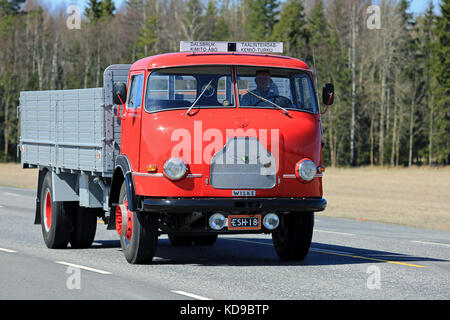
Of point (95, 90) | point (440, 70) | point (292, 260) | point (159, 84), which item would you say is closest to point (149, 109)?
point (159, 84)

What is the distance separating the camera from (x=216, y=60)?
11539 millimetres

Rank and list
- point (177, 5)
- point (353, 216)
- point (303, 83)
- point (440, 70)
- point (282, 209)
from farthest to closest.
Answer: point (177, 5)
point (440, 70)
point (353, 216)
point (303, 83)
point (282, 209)

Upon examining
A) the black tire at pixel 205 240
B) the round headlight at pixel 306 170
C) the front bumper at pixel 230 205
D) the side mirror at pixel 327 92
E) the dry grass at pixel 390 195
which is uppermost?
the side mirror at pixel 327 92

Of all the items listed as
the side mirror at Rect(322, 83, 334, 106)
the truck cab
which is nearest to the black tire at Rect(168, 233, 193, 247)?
the truck cab

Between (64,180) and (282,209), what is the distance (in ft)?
14.6

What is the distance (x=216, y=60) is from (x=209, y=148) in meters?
1.39

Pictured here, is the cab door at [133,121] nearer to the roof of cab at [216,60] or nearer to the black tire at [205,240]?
the roof of cab at [216,60]

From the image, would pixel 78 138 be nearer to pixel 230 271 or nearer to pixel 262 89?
pixel 262 89

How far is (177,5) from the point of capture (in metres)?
90.9

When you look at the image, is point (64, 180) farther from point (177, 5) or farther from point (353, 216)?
point (177, 5)

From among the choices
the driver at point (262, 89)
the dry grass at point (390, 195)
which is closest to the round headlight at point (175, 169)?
the driver at point (262, 89)

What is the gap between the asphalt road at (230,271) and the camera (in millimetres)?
9227

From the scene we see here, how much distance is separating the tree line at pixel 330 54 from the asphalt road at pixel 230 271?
4928 cm

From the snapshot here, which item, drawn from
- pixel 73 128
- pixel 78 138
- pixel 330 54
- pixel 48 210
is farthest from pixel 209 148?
pixel 330 54
